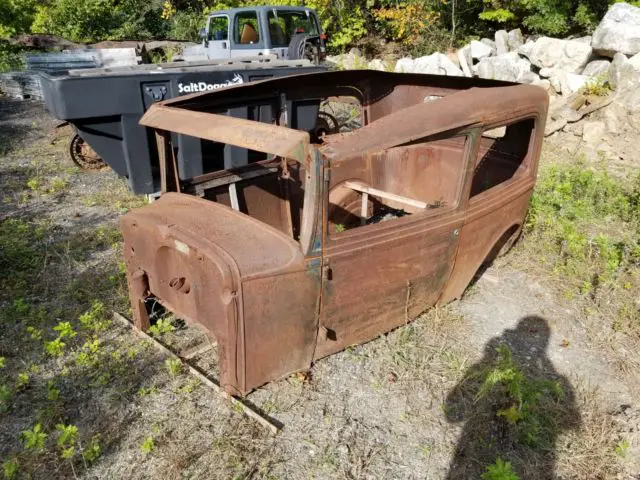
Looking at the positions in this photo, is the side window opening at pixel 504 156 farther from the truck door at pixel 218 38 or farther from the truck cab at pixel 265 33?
the truck door at pixel 218 38

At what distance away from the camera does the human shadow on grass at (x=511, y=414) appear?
8.53 ft

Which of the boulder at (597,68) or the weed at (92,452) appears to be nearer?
the weed at (92,452)

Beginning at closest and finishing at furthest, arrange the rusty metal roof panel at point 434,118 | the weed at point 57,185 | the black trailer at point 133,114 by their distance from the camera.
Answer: the rusty metal roof panel at point 434,118 < the black trailer at point 133,114 < the weed at point 57,185

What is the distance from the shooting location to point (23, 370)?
3182mm

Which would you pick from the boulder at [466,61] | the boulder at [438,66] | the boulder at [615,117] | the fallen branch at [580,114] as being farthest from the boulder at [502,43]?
the boulder at [615,117]

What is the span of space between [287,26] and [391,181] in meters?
5.95

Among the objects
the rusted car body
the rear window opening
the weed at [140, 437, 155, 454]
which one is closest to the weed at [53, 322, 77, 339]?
Answer: the rusted car body

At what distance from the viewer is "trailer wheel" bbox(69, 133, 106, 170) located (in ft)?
23.0

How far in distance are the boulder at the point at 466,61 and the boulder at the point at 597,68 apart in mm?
2669

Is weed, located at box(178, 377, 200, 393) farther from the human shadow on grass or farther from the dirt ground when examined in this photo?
the human shadow on grass

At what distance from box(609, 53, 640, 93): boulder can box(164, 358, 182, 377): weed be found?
8553 millimetres

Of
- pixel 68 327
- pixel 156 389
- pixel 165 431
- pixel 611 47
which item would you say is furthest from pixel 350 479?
pixel 611 47

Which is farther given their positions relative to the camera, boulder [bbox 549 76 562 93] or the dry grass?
boulder [bbox 549 76 562 93]

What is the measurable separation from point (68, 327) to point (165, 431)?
1205 millimetres
